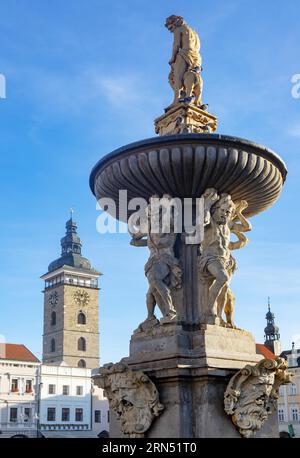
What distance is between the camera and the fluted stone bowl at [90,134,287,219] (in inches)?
324

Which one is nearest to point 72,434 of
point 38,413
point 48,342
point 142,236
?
point 38,413

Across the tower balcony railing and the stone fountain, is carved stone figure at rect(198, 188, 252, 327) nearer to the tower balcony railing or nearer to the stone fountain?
the stone fountain

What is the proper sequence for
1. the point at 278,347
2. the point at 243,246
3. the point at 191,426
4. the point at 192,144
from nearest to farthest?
1. the point at 191,426
2. the point at 192,144
3. the point at 243,246
4. the point at 278,347

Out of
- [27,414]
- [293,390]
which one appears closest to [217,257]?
[27,414]

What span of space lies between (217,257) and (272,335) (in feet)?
229

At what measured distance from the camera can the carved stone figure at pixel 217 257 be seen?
8.30m

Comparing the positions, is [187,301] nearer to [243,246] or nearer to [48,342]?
[243,246]

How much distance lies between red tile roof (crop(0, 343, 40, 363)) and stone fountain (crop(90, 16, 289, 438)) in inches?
1822

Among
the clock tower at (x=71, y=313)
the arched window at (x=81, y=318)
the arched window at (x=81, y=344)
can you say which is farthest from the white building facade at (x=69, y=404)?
the arched window at (x=81, y=318)

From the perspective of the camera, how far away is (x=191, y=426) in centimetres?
756

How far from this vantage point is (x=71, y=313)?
3246 inches

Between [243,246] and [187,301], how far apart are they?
4.12 ft

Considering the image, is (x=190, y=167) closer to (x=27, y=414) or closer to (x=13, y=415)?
(x=13, y=415)

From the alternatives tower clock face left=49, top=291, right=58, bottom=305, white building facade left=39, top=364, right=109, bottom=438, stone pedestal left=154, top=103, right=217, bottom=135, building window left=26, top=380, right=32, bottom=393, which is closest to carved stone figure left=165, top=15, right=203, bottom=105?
stone pedestal left=154, top=103, right=217, bottom=135
